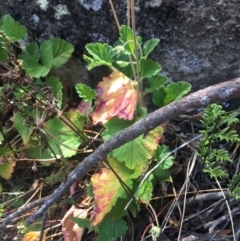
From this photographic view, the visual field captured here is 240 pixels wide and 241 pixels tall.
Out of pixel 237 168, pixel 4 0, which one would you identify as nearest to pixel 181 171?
pixel 237 168

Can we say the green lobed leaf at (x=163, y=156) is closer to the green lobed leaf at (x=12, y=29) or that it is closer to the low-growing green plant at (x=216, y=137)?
the low-growing green plant at (x=216, y=137)

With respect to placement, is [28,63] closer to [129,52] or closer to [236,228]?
[129,52]

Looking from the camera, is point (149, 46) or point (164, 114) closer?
point (164, 114)

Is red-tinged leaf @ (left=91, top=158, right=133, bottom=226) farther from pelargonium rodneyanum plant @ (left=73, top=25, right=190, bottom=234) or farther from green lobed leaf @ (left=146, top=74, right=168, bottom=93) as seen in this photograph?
green lobed leaf @ (left=146, top=74, right=168, bottom=93)

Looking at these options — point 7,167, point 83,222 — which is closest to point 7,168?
point 7,167

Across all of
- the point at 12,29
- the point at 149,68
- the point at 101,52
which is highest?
the point at 12,29

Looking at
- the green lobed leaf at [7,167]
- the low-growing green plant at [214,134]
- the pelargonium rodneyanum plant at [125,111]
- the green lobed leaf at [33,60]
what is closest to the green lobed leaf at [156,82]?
the pelargonium rodneyanum plant at [125,111]

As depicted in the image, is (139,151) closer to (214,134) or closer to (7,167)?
(214,134)
